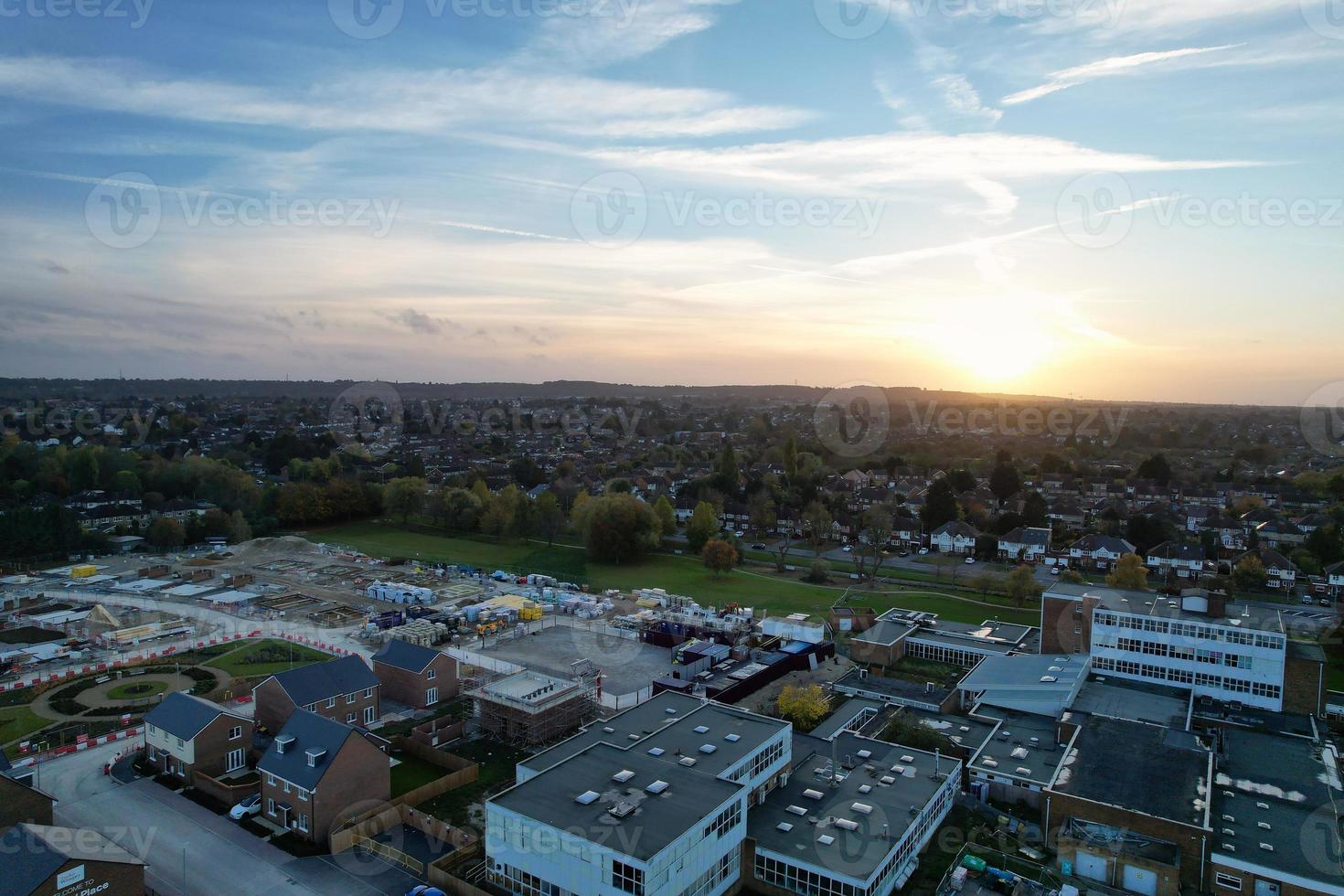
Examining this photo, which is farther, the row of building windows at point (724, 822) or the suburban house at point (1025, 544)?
the suburban house at point (1025, 544)

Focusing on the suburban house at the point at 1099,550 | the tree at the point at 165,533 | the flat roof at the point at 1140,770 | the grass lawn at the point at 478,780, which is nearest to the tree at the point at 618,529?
the suburban house at the point at 1099,550

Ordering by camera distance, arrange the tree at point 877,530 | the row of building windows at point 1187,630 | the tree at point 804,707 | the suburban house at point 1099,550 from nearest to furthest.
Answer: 1. the tree at point 804,707
2. the row of building windows at point 1187,630
3. the tree at point 877,530
4. the suburban house at point 1099,550

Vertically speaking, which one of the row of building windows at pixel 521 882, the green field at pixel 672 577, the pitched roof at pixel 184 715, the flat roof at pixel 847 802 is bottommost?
the green field at pixel 672 577

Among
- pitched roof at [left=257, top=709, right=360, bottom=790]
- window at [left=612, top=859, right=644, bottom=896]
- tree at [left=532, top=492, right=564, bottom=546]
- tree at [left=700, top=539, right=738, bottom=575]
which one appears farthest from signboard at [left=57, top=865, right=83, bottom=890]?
tree at [left=532, top=492, right=564, bottom=546]

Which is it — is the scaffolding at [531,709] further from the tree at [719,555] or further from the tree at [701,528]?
the tree at [701,528]

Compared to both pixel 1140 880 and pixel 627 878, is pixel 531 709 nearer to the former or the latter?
pixel 627 878
